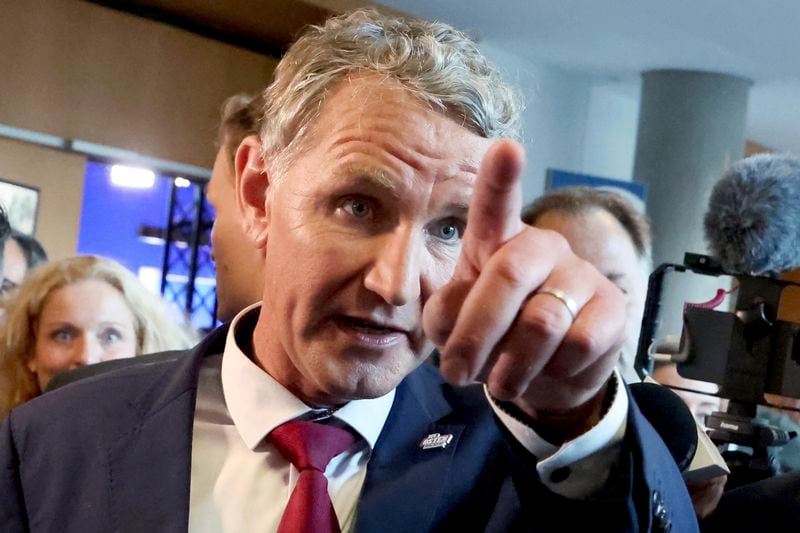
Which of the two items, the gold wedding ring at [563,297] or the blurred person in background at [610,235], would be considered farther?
the blurred person in background at [610,235]

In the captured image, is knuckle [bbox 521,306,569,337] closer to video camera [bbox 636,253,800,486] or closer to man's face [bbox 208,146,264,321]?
video camera [bbox 636,253,800,486]

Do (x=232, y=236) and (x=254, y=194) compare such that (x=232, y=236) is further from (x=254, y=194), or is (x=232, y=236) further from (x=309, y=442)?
(x=309, y=442)

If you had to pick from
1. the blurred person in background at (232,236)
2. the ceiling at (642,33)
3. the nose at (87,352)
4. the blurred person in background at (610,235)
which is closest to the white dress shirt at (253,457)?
the blurred person in background at (232,236)

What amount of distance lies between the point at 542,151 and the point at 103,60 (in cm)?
229

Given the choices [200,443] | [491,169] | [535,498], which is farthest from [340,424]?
[491,169]

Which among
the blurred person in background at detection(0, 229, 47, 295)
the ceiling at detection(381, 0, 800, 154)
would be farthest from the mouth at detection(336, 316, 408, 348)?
the ceiling at detection(381, 0, 800, 154)

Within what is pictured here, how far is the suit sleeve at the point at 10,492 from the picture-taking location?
1126 millimetres

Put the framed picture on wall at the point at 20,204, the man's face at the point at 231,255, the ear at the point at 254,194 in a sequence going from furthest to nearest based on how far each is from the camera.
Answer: the framed picture on wall at the point at 20,204 < the man's face at the point at 231,255 < the ear at the point at 254,194

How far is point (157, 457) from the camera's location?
1.15 meters

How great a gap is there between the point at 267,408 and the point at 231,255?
66 cm

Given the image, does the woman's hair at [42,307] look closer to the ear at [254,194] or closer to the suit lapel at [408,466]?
the ear at [254,194]

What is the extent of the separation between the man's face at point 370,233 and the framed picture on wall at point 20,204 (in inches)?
98.9

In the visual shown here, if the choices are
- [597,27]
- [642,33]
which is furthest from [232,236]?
[642,33]

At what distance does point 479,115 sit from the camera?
3.69 ft
